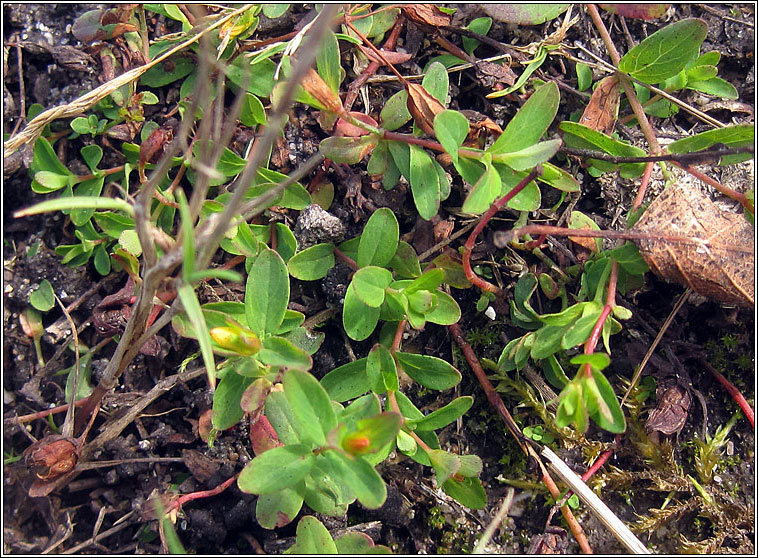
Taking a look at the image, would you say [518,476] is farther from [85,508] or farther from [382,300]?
[85,508]

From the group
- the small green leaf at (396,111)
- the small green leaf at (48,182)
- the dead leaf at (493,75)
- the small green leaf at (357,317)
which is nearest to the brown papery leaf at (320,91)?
the small green leaf at (396,111)

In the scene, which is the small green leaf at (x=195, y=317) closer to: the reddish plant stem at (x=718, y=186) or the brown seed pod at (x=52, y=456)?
the brown seed pod at (x=52, y=456)

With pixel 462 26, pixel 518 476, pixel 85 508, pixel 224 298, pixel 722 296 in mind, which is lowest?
pixel 85 508

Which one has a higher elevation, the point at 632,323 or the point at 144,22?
the point at 144,22

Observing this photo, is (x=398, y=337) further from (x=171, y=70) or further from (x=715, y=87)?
(x=715, y=87)

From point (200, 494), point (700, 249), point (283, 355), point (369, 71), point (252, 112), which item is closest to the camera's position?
point (283, 355)

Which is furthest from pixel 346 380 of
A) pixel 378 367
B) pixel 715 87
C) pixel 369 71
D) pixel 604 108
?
pixel 715 87

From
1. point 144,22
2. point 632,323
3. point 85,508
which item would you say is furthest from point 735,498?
point 144,22
